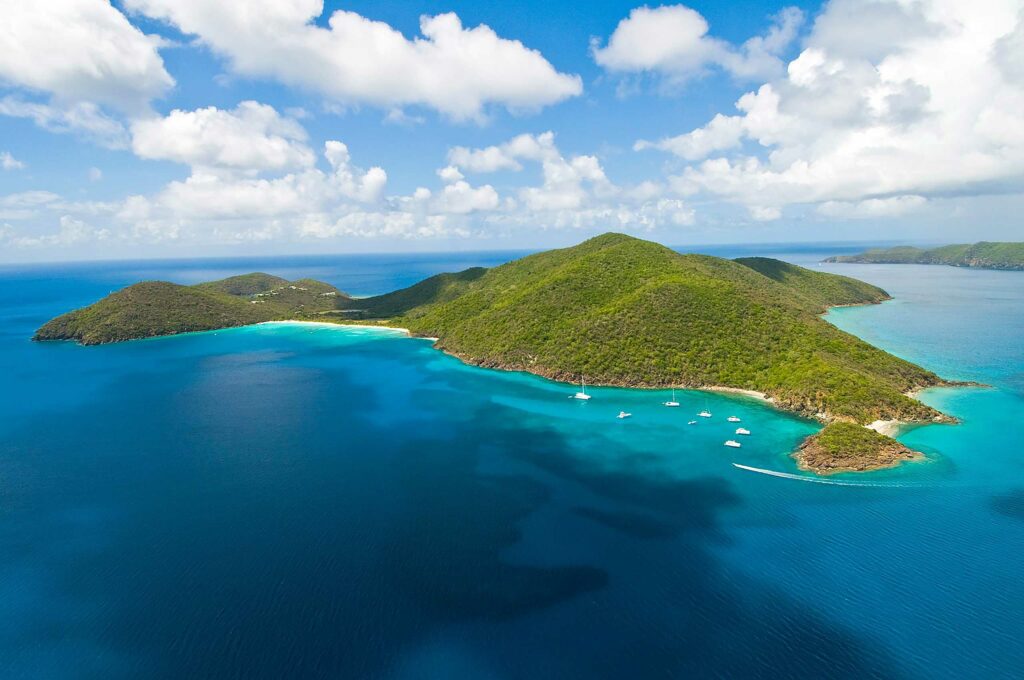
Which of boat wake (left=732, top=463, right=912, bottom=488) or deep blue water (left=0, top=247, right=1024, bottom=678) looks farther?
boat wake (left=732, top=463, right=912, bottom=488)

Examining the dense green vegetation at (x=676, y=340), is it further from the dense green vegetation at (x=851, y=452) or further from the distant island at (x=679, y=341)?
the dense green vegetation at (x=851, y=452)

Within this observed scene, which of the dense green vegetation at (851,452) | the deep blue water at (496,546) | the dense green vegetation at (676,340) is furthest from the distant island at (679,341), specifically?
the deep blue water at (496,546)

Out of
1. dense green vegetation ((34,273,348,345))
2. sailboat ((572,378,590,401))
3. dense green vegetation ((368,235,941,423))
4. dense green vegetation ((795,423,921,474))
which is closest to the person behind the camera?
dense green vegetation ((795,423,921,474))

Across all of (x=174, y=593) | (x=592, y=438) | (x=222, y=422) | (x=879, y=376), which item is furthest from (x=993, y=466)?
(x=222, y=422)

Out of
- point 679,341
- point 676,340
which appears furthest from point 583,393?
point 679,341

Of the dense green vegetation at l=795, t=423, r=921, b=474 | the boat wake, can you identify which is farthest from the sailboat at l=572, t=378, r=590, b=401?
the dense green vegetation at l=795, t=423, r=921, b=474

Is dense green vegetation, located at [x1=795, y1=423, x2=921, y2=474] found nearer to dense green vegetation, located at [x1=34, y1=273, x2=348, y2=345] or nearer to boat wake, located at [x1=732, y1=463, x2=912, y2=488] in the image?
boat wake, located at [x1=732, y1=463, x2=912, y2=488]

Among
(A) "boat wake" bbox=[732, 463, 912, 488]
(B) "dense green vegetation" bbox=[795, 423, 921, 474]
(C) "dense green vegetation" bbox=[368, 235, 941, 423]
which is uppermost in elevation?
(C) "dense green vegetation" bbox=[368, 235, 941, 423]
